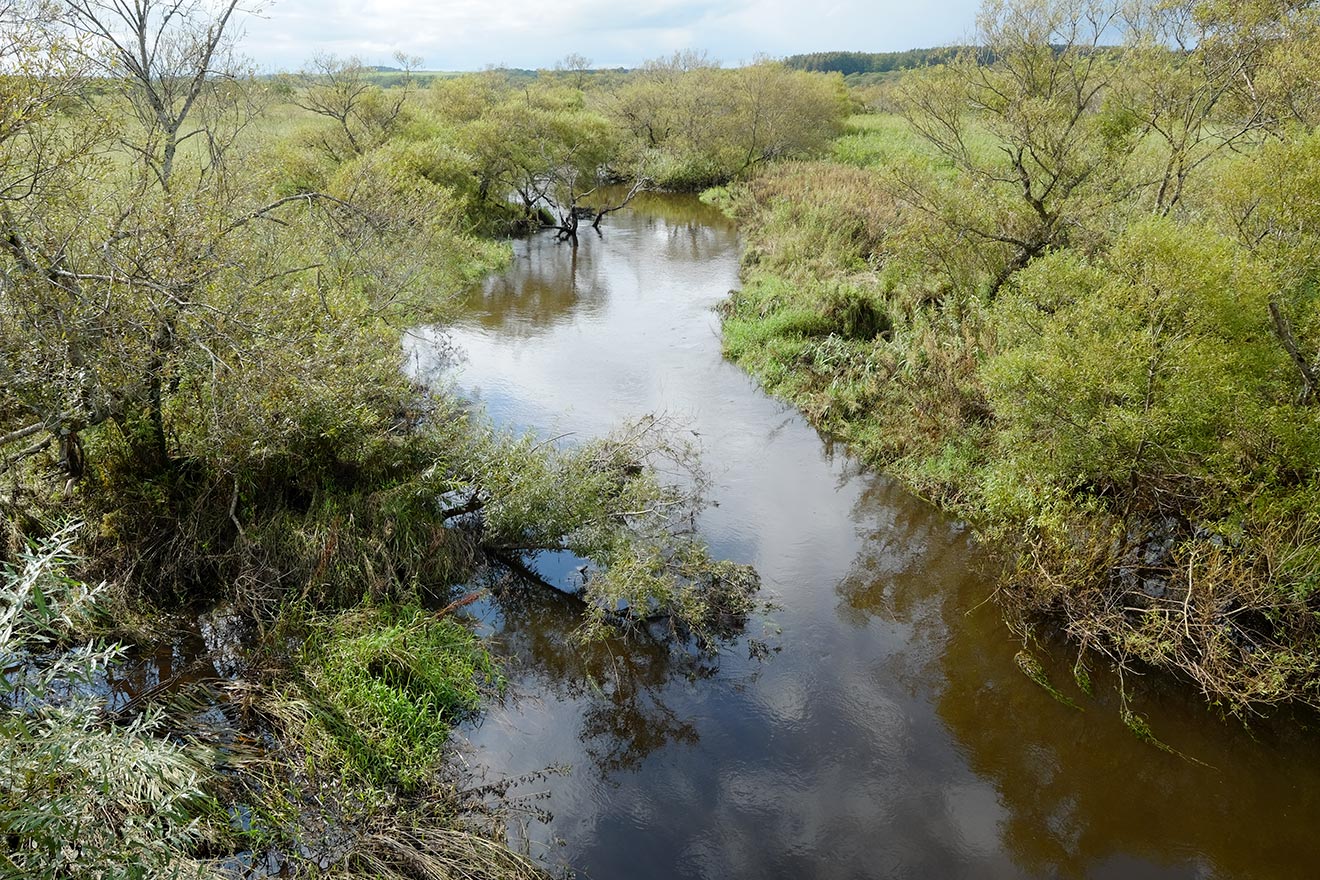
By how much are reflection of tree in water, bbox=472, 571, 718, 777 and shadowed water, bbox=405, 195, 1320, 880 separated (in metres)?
0.03

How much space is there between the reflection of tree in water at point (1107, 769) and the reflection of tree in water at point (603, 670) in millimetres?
2679

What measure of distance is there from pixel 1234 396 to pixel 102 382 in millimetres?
11596

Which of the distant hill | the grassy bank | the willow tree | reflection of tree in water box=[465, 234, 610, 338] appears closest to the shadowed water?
the grassy bank

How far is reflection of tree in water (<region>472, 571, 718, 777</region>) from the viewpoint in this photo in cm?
834

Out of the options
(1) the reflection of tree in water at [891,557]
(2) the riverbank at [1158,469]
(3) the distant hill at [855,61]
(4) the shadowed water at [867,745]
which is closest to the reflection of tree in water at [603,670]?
(4) the shadowed water at [867,745]

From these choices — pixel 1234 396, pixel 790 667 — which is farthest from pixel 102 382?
pixel 1234 396

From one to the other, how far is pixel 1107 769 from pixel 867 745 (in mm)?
2351

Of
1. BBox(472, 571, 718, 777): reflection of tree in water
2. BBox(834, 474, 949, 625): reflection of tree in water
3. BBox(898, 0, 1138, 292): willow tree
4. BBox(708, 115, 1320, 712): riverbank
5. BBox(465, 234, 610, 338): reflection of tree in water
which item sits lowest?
BBox(472, 571, 718, 777): reflection of tree in water

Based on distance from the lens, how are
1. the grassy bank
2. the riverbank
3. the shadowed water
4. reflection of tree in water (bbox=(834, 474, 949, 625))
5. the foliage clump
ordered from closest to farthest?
A: the grassy bank
the shadowed water
the riverbank
the foliage clump
reflection of tree in water (bbox=(834, 474, 949, 625))

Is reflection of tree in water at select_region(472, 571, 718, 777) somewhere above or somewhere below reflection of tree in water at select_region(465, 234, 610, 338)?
below

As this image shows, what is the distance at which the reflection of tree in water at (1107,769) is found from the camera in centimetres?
719

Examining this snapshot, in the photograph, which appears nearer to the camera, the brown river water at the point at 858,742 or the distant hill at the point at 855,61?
the brown river water at the point at 858,742

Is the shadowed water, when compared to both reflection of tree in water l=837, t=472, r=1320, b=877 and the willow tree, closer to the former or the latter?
reflection of tree in water l=837, t=472, r=1320, b=877

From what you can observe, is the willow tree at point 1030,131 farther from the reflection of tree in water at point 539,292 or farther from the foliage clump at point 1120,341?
the reflection of tree in water at point 539,292
